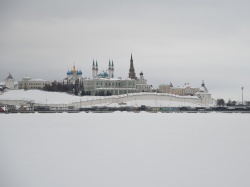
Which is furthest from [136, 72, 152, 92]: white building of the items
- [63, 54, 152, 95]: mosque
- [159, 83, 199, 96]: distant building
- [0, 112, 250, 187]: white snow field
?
[0, 112, 250, 187]: white snow field

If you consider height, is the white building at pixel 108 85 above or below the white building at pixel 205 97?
above

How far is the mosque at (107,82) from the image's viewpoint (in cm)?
9262

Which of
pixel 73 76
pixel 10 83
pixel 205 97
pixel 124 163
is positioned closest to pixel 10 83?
pixel 10 83

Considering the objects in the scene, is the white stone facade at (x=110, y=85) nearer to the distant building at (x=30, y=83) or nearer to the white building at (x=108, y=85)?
the white building at (x=108, y=85)

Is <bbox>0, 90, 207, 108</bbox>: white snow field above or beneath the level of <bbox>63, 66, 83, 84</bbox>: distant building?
beneath

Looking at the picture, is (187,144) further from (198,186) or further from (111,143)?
(198,186)

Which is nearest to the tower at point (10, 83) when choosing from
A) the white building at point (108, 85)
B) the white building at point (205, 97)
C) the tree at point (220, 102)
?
the white building at point (108, 85)

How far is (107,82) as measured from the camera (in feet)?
307

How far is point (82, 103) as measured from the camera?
76.2 metres

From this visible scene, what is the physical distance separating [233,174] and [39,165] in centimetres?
501

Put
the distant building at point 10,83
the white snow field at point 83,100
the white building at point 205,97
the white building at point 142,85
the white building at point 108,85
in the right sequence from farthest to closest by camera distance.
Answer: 1. the distant building at point 10,83
2. the white building at point 142,85
3. the white building at point 108,85
4. the white building at point 205,97
5. the white snow field at point 83,100

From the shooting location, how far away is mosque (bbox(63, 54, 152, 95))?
9262 centimetres

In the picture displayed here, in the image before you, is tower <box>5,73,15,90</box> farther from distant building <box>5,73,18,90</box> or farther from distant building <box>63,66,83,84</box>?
distant building <box>63,66,83,84</box>

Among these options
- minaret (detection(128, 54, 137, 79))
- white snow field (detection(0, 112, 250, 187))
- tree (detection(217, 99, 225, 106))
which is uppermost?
minaret (detection(128, 54, 137, 79))
